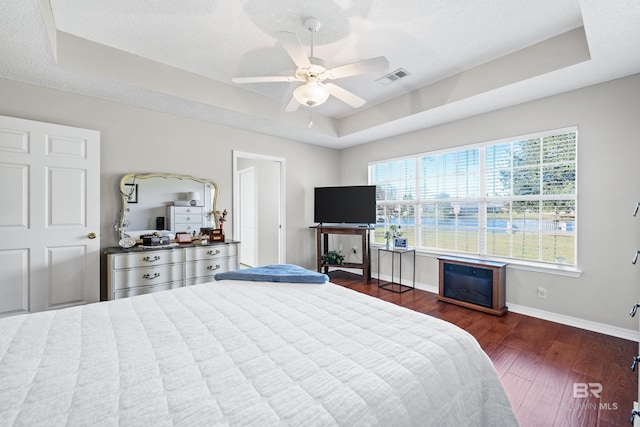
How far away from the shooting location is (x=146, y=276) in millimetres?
3014

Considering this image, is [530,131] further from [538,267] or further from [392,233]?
[392,233]

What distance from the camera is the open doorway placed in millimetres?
5037

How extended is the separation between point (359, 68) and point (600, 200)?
109 inches

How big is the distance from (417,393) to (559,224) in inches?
127

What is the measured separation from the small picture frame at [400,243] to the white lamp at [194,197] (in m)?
2.93

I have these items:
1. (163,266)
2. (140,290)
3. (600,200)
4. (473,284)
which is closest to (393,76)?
(600,200)

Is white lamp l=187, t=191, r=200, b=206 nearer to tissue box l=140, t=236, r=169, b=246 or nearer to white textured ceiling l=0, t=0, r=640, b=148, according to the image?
tissue box l=140, t=236, r=169, b=246

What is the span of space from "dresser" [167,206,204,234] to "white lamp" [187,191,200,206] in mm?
66

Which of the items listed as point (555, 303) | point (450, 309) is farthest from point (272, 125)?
point (555, 303)

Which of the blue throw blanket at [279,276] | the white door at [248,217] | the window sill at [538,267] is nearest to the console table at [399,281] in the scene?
the window sill at [538,267]

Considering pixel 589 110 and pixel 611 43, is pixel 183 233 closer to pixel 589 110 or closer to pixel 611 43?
pixel 611 43

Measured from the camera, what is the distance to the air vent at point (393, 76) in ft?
10.1

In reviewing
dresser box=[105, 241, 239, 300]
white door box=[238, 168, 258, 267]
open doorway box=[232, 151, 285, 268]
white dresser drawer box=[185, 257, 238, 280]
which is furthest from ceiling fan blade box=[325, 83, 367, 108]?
white door box=[238, 168, 258, 267]

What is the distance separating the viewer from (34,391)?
2.82 feet
